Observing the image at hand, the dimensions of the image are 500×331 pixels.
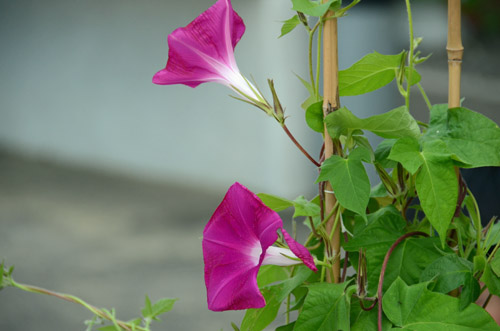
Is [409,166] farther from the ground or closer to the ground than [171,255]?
farther from the ground

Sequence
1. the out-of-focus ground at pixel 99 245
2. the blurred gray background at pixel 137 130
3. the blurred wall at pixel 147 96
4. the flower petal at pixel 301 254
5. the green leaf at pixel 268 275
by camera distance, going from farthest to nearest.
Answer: the blurred wall at pixel 147 96 < the blurred gray background at pixel 137 130 < the out-of-focus ground at pixel 99 245 < the green leaf at pixel 268 275 < the flower petal at pixel 301 254

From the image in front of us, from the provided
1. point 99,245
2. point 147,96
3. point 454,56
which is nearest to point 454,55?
point 454,56

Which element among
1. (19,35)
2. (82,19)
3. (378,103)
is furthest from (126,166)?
(378,103)

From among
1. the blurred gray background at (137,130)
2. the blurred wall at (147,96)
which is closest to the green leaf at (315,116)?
the blurred gray background at (137,130)

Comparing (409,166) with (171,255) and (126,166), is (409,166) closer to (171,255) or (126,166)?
(171,255)

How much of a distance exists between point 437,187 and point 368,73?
0.11 m

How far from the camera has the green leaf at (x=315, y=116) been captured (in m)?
0.38

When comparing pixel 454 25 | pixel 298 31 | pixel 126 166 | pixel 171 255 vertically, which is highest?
pixel 298 31

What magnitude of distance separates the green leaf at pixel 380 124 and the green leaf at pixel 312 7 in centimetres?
6

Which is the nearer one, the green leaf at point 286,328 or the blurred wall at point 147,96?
the green leaf at point 286,328

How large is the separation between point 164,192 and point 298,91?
932 millimetres

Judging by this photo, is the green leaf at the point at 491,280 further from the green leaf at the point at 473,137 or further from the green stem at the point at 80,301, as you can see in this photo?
the green stem at the point at 80,301

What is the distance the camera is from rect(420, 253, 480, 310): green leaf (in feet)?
1.20

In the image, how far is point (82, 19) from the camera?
3998mm
